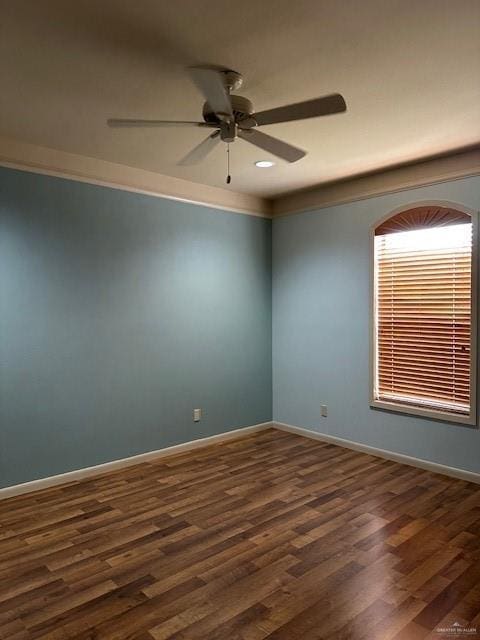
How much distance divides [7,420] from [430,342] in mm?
3462

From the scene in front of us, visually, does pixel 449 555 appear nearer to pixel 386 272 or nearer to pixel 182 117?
pixel 386 272

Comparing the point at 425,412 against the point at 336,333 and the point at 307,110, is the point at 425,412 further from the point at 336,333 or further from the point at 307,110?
the point at 307,110

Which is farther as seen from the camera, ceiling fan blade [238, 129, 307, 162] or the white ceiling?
ceiling fan blade [238, 129, 307, 162]

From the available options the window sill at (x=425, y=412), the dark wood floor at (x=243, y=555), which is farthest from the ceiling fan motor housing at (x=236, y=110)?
the window sill at (x=425, y=412)

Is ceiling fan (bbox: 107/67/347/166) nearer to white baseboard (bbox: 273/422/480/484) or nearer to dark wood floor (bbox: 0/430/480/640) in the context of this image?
dark wood floor (bbox: 0/430/480/640)

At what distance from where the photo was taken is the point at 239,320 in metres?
4.90

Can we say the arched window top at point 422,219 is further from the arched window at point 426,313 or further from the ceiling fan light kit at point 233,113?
the ceiling fan light kit at point 233,113

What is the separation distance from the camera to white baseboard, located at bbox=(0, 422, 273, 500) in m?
3.42

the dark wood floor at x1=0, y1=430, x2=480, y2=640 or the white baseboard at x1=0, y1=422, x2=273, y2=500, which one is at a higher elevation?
the white baseboard at x1=0, y1=422, x2=273, y2=500

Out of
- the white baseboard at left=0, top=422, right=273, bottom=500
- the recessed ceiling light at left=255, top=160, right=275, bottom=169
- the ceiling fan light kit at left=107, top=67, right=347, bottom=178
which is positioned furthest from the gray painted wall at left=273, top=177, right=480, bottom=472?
the ceiling fan light kit at left=107, top=67, right=347, bottom=178

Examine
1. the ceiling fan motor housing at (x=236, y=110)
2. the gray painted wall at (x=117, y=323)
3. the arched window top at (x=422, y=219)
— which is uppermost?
the ceiling fan motor housing at (x=236, y=110)

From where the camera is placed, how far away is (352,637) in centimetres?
192

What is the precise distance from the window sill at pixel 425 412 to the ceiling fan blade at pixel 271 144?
249 centimetres

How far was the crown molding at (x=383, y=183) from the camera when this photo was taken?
364cm
